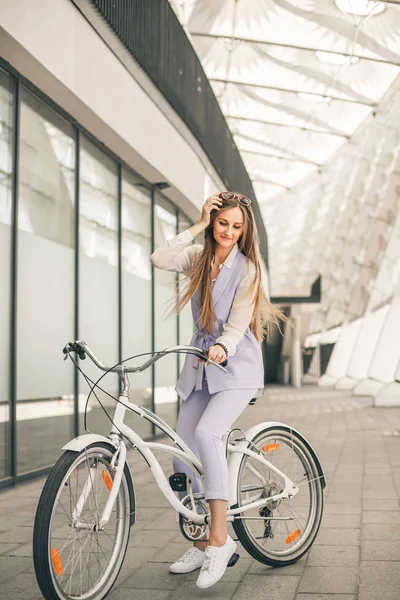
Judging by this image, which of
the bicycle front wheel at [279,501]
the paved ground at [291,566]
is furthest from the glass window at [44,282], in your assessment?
the bicycle front wheel at [279,501]

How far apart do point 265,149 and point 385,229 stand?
10.6 m

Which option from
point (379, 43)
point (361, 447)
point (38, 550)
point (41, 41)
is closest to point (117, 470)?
point (38, 550)

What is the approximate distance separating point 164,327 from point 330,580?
802cm

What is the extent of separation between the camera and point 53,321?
7.19 metres

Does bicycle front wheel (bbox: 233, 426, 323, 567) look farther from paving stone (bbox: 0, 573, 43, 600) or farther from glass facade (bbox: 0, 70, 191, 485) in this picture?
glass facade (bbox: 0, 70, 191, 485)

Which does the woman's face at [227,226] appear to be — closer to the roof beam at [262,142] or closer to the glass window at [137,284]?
the glass window at [137,284]

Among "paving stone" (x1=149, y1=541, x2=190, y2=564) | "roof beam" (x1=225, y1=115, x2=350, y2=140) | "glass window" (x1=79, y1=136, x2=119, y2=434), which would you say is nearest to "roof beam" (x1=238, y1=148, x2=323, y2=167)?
"roof beam" (x1=225, y1=115, x2=350, y2=140)

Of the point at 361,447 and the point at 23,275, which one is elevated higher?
the point at 23,275

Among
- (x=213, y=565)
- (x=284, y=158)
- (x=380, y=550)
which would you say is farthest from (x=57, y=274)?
(x=284, y=158)

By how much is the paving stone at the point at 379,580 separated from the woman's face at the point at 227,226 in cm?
165

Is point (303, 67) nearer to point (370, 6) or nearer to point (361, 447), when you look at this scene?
point (370, 6)

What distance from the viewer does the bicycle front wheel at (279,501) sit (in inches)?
142

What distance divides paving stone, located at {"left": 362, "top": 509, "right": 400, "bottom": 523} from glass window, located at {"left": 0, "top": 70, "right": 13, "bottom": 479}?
2.89m

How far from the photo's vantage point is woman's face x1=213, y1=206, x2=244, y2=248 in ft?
11.9
